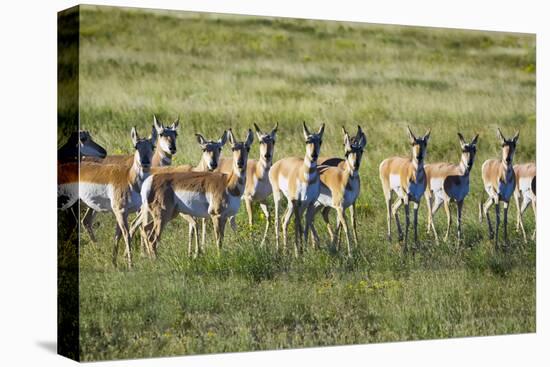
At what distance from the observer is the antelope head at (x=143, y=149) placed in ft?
41.7

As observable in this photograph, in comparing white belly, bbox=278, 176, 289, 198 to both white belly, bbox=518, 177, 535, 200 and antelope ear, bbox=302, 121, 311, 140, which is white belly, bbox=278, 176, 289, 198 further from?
white belly, bbox=518, 177, 535, 200

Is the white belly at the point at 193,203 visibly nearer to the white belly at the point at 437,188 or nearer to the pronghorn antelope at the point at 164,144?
the pronghorn antelope at the point at 164,144

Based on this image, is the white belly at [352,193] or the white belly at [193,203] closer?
the white belly at [193,203]

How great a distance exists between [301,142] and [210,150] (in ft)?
3.46

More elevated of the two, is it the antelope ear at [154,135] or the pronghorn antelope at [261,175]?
the antelope ear at [154,135]

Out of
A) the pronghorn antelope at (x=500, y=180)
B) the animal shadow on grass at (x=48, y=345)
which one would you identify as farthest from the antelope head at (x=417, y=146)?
the animal shadow on grass at (x=48, y=345)

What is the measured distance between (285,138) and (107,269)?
7.96ft

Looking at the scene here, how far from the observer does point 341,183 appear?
13.7 m

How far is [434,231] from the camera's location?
1429 centimetres

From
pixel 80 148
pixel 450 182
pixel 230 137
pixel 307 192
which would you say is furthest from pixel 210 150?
pixel 450 182

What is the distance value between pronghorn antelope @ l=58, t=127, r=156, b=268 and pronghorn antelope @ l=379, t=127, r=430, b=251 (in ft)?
9.12

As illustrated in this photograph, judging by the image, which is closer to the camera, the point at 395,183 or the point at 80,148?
the point at 80,148

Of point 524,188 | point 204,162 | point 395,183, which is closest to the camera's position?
point 204,162

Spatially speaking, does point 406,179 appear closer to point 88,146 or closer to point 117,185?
point 117,185
